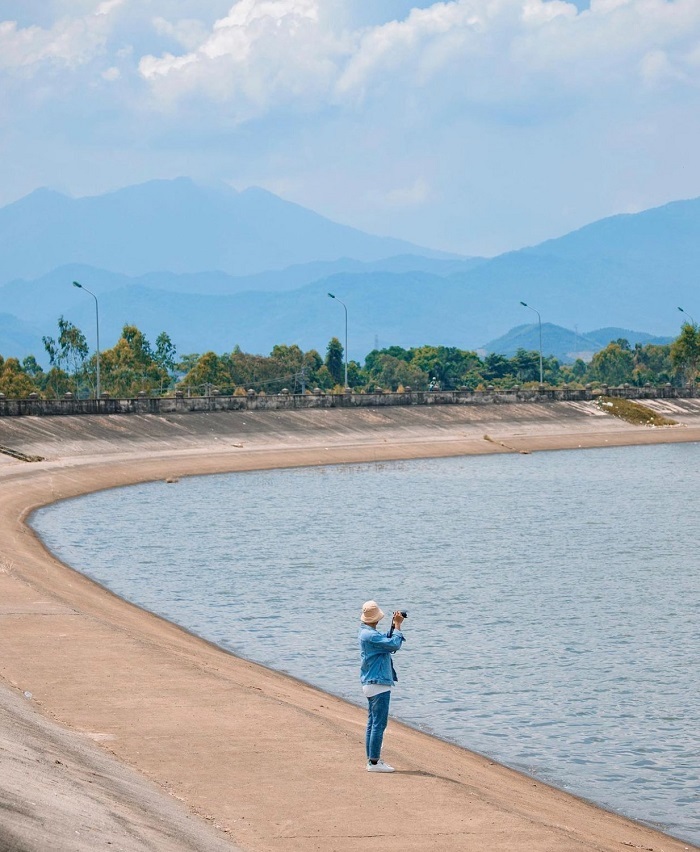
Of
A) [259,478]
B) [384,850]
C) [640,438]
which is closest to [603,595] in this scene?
[384,850]

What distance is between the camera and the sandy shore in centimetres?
1534

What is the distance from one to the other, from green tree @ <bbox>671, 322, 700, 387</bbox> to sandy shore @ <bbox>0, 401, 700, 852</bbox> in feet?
531

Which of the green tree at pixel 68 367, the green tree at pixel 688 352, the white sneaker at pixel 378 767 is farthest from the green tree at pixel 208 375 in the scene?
the white sneaker at pixel 378 767

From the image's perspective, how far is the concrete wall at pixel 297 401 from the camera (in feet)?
310

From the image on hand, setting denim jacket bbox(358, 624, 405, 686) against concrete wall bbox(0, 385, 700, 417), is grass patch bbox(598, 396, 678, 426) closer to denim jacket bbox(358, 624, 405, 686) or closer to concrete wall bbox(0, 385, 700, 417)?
concrete wall bbox(0, 385, 700, 417)

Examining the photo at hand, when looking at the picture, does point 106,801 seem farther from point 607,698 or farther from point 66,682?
point 607,698

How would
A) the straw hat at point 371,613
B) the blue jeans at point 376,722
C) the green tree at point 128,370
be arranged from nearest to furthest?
the straw hat at point 371,613 < the blue jeans at point 376,722 < the green tree at point 128,370

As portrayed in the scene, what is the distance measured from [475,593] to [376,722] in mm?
22540

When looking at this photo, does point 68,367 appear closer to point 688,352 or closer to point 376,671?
point 688,352

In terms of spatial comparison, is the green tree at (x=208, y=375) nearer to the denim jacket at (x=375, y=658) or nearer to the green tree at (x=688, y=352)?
the green tree at (x=688, y=352)

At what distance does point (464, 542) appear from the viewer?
54656 millimetres

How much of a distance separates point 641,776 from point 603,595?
18.7 metres

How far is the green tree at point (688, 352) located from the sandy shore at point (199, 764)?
16173 cm

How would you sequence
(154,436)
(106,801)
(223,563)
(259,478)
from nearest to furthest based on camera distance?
(106,801) → (223,563) → (259,478) → (154,436)
